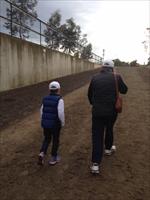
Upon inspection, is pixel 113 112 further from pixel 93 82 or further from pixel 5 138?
pixel 5 138

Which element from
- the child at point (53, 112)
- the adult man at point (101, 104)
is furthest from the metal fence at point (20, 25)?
the adult man at point (101, 104)

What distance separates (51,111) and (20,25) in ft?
45.2

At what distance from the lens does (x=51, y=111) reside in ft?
22.9

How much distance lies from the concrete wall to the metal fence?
46cm

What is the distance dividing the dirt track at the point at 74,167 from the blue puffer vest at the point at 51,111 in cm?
81

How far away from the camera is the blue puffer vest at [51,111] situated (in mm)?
6944

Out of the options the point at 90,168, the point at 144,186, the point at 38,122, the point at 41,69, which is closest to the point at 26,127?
the point at 38,122

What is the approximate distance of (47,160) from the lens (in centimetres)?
741

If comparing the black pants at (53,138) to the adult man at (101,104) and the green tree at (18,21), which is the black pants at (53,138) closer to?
the adult man at (101,104)

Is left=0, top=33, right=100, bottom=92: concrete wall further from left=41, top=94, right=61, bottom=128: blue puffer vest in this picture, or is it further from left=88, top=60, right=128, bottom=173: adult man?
left=88, top=60, right=128, bottom=173: adult man

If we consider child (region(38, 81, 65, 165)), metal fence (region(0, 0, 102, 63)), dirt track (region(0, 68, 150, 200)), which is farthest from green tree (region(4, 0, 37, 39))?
child (region(38, 81, 65, 165))

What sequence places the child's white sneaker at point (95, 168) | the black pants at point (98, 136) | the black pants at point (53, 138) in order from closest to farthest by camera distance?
the child's white sneaker at point (95, 168), the black pants at point (98, 136), the black pants at point (53, 138)

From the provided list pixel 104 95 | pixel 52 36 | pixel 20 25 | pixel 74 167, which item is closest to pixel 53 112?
pixel 104 95

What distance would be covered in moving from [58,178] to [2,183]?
0.93 m
